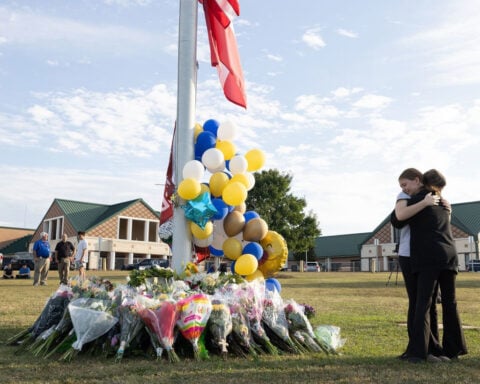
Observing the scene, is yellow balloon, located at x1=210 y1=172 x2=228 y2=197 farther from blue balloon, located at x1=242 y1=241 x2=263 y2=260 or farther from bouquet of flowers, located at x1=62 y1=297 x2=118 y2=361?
bouquet of flowers, located at x1=62 y1=297 x2=118 y2=361

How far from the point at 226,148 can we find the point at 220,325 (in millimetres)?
2811

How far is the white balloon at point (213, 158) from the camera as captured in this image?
6512mm

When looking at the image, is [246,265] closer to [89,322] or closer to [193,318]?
[193,318]

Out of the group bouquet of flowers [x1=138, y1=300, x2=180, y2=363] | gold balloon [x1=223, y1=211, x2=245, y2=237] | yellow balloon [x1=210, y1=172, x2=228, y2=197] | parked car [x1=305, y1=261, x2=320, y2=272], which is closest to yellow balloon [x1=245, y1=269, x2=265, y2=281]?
gold balloon [x1=223, y1=211, x2=245, y2=237]

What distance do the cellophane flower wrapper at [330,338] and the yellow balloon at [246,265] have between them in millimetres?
1149

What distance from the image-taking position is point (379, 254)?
5784 centimetres

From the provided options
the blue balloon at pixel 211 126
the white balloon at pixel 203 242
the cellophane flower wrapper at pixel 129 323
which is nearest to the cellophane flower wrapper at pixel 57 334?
the cellophane flower wrapper at pixel 129 323

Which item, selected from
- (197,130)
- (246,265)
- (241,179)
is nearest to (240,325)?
(246,265)

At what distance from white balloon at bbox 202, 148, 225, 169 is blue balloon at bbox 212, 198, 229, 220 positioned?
44 centimetres

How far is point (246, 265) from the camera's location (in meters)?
6.41

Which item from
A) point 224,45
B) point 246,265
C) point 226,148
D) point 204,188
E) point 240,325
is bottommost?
point 240,325

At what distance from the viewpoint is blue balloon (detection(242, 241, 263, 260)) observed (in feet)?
21.6

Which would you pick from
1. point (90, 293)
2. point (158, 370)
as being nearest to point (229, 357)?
point (158, 370)

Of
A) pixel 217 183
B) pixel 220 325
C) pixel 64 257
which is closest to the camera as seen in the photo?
pixel 220 325
